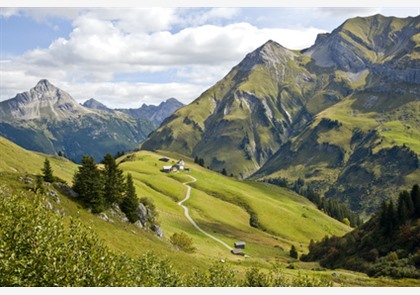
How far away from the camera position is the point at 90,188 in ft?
269

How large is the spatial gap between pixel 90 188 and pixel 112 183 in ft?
27.6

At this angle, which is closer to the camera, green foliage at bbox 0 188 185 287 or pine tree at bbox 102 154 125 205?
green foliage at bbox 0 188 185 287

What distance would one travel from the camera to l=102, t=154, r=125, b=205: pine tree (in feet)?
292

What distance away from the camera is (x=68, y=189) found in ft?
269

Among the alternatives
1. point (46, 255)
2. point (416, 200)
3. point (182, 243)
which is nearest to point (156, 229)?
point (182, 243)

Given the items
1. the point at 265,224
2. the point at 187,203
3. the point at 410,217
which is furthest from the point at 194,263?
the point at 265,224

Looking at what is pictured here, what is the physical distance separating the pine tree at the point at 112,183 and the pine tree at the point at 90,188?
17.0ft

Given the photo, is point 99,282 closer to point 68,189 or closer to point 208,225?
point 68,189

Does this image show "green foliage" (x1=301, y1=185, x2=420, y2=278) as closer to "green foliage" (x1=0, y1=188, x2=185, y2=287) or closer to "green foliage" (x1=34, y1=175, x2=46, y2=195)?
"green foliage" (x1=34, y1=175, x2=46, y2=195)

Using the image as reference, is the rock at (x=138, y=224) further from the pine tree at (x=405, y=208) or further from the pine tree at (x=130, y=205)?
the pine tree at (x=405, y=208)

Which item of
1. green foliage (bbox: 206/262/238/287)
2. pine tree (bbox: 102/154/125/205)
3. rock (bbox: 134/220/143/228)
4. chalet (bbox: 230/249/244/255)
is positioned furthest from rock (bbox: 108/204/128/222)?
chalet (bbox: 230/249/244/255)

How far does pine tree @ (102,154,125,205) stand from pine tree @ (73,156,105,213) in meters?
5.17

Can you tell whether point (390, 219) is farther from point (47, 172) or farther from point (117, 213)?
point (47, 172)

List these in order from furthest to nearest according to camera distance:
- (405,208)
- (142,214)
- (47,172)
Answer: (405,208), (142,214), (47,172)
